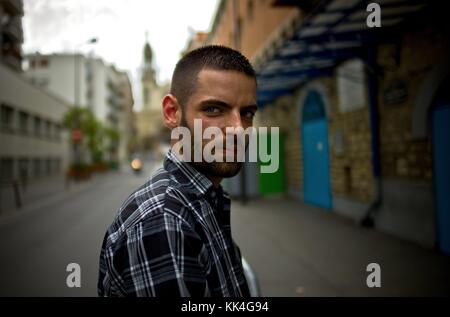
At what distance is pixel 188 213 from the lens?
0.90 metres

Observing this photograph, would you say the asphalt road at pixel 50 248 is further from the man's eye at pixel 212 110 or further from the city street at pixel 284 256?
the man's eye at pixel 212 110

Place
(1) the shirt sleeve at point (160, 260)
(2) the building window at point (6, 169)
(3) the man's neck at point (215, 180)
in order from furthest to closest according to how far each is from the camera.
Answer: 1. (2) the building window at point (6, 169)
2. (3) the man's neck at point (215, 180)
3. (1) the shirt sleeve at point (160, 260)

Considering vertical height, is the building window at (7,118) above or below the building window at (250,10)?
below

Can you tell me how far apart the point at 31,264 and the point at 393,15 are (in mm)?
6697

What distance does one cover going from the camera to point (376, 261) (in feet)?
15.6

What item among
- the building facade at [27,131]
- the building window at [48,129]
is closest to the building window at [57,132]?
the building facade at [27,131]

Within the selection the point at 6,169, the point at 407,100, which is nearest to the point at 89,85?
the point at 6,169

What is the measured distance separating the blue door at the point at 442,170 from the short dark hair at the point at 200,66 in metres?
4.93

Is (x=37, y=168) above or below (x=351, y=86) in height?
below

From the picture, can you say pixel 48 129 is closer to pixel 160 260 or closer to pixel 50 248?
pixel 50 248

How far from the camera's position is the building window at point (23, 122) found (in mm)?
21531

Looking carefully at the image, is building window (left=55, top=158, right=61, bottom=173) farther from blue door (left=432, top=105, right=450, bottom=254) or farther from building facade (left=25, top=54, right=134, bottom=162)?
blue door (left=432, top=105, right=450, bottom=254)

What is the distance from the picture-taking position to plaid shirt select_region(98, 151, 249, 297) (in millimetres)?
798

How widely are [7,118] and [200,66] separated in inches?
888
